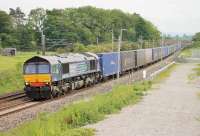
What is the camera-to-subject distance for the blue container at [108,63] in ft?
149

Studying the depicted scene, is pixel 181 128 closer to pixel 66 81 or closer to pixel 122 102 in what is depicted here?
pixel 122 102

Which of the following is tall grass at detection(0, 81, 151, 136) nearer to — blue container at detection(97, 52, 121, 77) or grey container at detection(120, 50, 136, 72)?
blue container at detection(97, 52, 121, 77)

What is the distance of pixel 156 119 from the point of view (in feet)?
66.0

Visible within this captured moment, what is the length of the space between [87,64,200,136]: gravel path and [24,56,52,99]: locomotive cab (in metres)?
6.62

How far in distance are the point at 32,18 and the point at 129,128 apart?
320 feet

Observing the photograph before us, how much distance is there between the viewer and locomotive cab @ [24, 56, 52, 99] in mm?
30641

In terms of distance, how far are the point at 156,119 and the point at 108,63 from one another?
90.7 feet

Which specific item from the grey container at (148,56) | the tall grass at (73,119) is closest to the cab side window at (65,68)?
the tall grass at (73,119)

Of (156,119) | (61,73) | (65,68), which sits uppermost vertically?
(65,68)

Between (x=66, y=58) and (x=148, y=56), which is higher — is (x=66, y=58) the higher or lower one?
the higher one

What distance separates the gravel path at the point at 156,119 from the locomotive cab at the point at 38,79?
6.62 metres

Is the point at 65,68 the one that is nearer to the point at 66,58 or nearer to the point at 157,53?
the point at 66,58

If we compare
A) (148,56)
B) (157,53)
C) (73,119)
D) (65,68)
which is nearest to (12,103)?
(65,68)

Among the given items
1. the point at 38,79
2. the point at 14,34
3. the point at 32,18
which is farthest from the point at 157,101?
the point at 32,18
